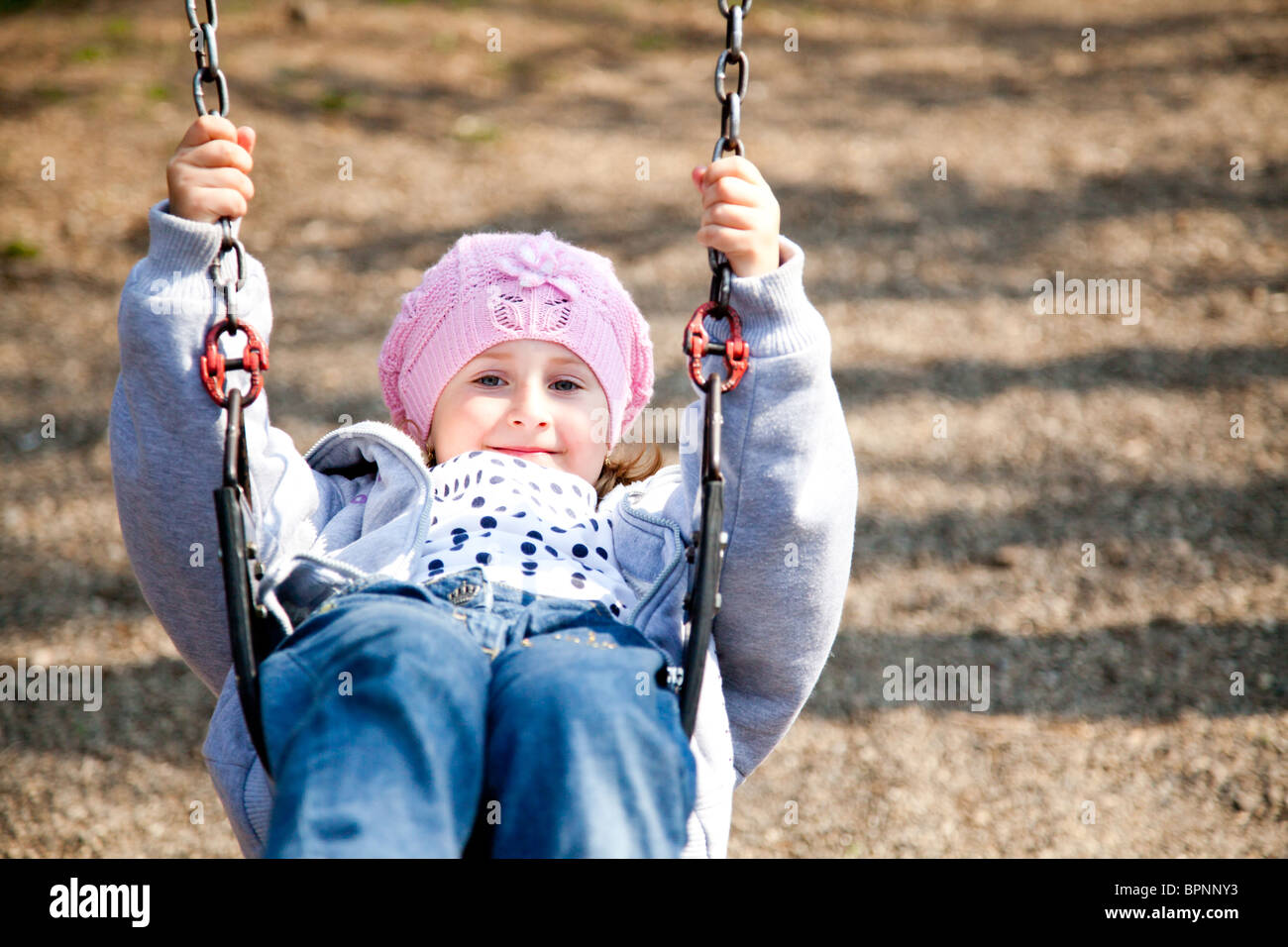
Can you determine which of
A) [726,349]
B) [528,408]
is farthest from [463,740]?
[528,408]

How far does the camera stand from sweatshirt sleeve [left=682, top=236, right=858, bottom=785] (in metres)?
1.67

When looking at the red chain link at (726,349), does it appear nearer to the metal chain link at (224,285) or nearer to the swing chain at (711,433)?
the swing chain at (711,433)

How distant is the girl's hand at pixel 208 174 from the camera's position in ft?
5.44

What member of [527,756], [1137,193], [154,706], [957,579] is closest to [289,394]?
[154,706]

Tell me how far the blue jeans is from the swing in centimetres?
5

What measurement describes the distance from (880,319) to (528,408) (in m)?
2.64

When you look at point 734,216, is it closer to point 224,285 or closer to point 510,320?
point 510,320

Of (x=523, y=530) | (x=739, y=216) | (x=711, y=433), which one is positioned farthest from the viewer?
(x=523, y=530)

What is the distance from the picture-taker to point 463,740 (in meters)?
1.39

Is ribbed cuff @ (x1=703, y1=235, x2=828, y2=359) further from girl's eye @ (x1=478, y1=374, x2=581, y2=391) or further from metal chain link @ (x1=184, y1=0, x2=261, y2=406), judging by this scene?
metal chain link @ (x1=184, y1=0, x2=261, y2=406)

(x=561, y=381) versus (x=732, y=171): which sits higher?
(x=732, y=171)

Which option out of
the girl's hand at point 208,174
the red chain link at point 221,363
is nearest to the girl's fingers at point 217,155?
the girl's hand at point 208,174

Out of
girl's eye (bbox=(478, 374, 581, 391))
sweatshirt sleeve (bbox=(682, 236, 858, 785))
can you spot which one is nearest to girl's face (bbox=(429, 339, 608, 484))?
girl's eye (bbox=(478, 374, 581, 391))

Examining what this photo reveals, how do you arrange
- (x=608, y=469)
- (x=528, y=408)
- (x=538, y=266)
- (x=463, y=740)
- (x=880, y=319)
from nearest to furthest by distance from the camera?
(x=463, y=740), (x=528, y=408), (x=538, y=266), (x=608, y=469), (x=880, y=319)
